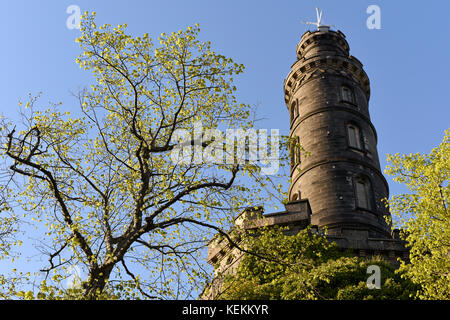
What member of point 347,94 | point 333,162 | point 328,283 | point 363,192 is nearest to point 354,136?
point 333,162

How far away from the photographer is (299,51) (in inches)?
1259

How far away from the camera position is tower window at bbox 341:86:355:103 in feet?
87.0

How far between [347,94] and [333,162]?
640 cm

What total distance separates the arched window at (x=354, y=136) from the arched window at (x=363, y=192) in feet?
6.69

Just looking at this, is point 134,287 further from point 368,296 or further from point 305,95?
point 305,95

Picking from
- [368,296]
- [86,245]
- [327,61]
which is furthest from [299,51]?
[86,245]

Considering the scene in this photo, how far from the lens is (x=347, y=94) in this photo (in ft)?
88.5

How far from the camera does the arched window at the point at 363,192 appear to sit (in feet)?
70.8

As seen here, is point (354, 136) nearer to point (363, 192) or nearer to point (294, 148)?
point (363, 192)

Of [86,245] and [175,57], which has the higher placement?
[175,57]

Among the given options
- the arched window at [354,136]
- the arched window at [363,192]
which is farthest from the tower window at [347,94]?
the arched window at [363,192]

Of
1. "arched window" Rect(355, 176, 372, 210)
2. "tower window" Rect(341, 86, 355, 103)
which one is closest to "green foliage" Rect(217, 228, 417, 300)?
"arched window" Rect(355, 176, 372, 210)
